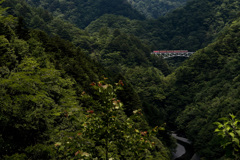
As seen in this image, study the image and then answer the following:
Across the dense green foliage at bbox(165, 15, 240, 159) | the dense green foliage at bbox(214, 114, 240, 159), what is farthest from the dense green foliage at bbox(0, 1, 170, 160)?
the dense green foliage at bbox(165, 15, 240, 159)

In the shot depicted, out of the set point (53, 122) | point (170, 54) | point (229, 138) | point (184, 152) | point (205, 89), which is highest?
point (229, 138)

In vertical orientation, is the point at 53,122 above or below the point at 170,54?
above

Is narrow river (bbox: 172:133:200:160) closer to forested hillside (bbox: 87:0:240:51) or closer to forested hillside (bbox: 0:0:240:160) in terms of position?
forested hillside (bbox: 0:0:240:160)

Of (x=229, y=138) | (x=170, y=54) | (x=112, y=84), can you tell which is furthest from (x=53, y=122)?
(x=170, y=54)

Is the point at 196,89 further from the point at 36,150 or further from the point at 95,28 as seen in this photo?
the point at 95,28

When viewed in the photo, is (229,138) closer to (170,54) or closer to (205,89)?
(205,89)

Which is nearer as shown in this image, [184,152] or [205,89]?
[184,152]

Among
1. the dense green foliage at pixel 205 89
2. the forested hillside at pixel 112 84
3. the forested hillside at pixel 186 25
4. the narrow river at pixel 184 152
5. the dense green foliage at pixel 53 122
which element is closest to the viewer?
the dense green foliage at pixel 53 122

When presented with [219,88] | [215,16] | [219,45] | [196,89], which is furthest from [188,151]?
[215,16]

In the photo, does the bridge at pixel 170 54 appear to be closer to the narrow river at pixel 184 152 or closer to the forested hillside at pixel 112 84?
the forested hillside at pixel 112 84

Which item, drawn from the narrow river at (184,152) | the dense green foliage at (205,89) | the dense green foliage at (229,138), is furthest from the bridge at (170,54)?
the dense green foliage at (229,138)

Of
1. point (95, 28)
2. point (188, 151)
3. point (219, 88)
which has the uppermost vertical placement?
point (219, 88)
